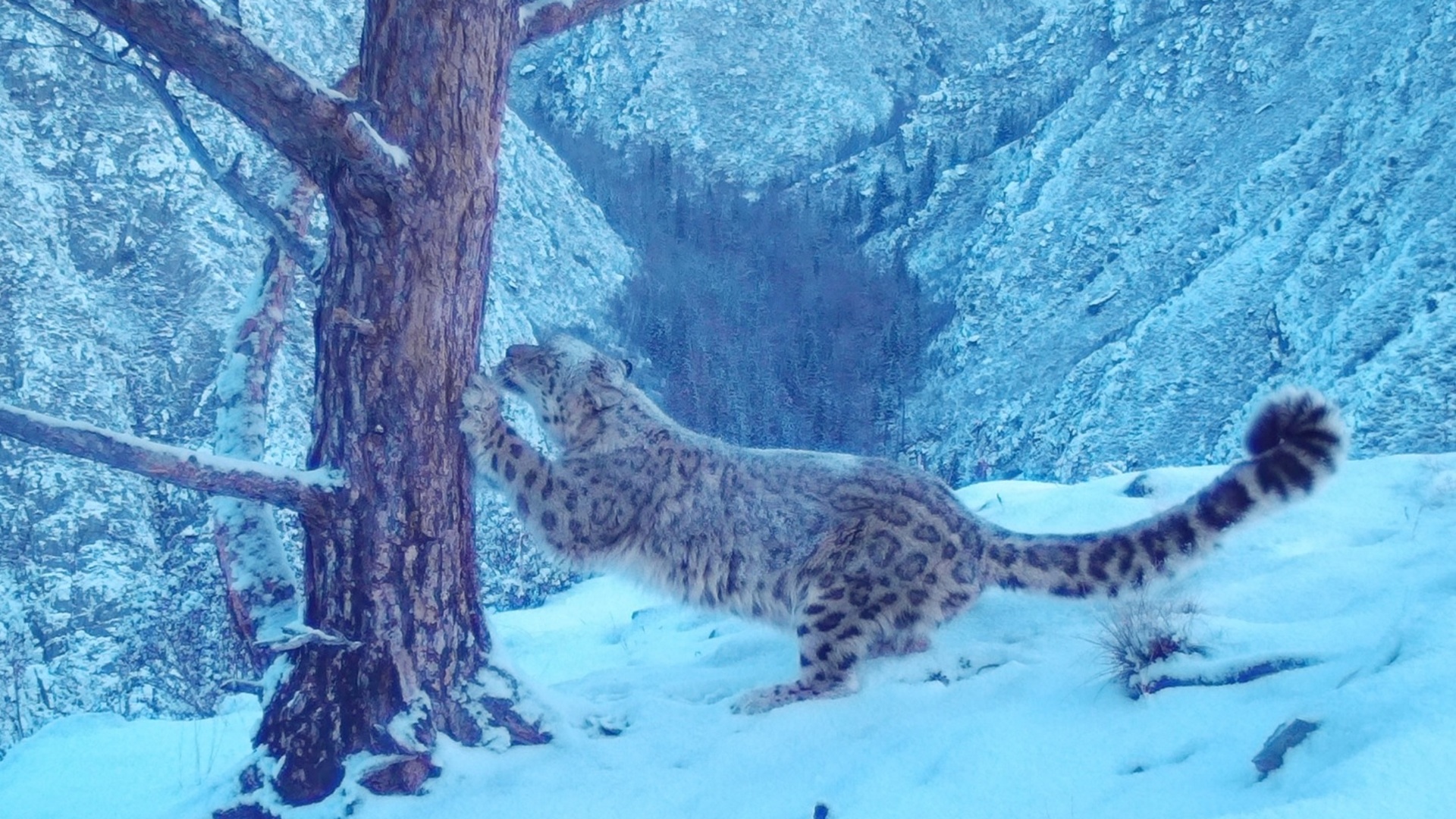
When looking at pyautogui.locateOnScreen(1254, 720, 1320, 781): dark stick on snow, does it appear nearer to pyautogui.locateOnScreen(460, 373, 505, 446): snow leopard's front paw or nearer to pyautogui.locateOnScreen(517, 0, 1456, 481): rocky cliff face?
pyautogui.locateOnScreen(460, 373, 505, 446): snow leopard's front paw

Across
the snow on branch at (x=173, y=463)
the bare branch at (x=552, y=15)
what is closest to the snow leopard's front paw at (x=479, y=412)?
the snow on branch at (x=173, y=463)

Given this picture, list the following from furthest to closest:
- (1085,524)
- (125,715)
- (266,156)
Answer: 1. (266,156)
2. (125,715)
3. (1085,524)

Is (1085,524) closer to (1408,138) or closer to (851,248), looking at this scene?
(1408,138)

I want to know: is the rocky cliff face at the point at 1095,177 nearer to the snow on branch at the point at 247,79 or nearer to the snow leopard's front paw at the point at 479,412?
the snow leopard's front paw at the point at 479,412

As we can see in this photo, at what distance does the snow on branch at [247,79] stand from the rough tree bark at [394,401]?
0.11 metres

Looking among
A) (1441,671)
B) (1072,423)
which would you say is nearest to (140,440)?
(1441,671)

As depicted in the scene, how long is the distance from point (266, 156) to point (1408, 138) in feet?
66.2

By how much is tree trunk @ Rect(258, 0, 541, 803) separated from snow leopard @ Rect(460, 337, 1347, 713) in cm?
41

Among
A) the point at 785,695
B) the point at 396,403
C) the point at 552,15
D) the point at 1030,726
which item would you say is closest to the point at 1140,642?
the point at 1030,726

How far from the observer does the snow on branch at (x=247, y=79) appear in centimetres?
363

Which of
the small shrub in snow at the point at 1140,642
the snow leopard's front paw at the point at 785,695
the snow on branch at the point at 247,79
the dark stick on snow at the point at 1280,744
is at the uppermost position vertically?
the snow on branch at the point at 247,79

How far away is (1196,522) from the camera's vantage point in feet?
15.7

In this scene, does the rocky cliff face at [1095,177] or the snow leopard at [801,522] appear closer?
the snow leopard at [801,522]

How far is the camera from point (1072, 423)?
75.3 ft
